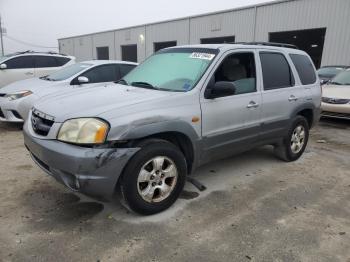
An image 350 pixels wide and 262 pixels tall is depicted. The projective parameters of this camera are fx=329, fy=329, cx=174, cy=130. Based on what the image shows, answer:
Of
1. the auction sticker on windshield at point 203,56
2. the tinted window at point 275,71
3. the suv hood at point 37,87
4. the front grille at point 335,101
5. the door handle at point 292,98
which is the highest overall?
the auction sticker on windshield at point 203,56

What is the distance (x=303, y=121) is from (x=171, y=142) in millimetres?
2745

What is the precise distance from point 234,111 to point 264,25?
17.1 meters

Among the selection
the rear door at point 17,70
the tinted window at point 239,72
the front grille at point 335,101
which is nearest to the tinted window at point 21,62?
the rear door at point 17,70

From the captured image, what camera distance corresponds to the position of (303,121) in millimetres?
5320

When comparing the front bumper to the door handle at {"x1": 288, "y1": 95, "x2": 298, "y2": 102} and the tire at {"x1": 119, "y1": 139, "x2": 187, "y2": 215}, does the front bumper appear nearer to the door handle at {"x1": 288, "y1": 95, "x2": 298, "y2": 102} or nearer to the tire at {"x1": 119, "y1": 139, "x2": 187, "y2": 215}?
the tire at {"x1": 119, "y1": 139, "x2": 187, "y2": 215}

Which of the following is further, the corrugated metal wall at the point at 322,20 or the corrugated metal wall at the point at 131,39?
the corrugated metal wall at the point at 131,39

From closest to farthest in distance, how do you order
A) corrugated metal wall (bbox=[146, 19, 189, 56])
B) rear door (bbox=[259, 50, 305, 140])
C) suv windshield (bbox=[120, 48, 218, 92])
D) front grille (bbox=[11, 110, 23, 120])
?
suv windshield (bbox=[120, 48, 218, 92]) → rear door (bbox=[259, 50, 305, 140]) → front grille (bbox=[11, 110, 23, 120]) → corrugated metal wall (bbox=[146, 19, 189, 56])

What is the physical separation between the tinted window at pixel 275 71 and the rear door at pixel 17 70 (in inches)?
308

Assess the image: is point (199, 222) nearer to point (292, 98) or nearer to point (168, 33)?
point (292, 98)

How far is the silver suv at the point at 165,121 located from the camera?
3021 millimetres

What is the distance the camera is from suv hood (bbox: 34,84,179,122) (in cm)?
316

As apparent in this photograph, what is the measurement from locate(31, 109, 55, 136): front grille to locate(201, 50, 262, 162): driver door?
1.63 metres

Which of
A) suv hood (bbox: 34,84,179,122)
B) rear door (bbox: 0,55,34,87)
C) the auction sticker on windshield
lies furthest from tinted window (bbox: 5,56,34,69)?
the auction sticker on windshield

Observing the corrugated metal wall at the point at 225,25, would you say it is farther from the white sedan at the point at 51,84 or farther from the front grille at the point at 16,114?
the front grille at the point at 16,114
